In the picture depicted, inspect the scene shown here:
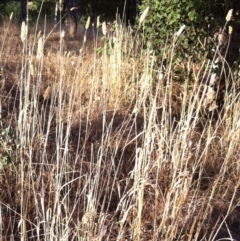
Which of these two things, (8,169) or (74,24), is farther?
(74,24)

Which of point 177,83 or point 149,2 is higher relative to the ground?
point 149,2

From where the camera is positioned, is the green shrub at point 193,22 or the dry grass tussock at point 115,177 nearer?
the dry grass tussock at point 115,177

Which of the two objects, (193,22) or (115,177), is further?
(193,22)

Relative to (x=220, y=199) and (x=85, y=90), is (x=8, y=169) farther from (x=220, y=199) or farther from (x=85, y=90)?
(x=85, y=90)

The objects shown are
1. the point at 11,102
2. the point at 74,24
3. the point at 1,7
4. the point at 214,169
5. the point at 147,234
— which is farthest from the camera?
the point at 1,7

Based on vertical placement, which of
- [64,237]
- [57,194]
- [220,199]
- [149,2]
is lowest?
[220,199]

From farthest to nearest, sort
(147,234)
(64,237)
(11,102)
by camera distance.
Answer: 1. (11,102)
2. (147,234)
3. (64,237)

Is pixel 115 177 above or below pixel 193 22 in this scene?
below

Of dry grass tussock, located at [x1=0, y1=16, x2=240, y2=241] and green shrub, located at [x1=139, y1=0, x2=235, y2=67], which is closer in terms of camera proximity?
dry grass tussock, located at [x1=0, y1=16, x2=240, y2=241]

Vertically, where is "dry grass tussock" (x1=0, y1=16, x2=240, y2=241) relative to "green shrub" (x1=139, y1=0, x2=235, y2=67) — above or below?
below

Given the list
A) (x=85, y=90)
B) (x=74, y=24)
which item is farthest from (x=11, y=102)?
(x=74, y=24)

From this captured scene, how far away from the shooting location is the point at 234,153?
3051mm

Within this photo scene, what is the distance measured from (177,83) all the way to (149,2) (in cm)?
81

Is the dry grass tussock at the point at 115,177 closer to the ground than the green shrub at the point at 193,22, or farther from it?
closer to the ground
